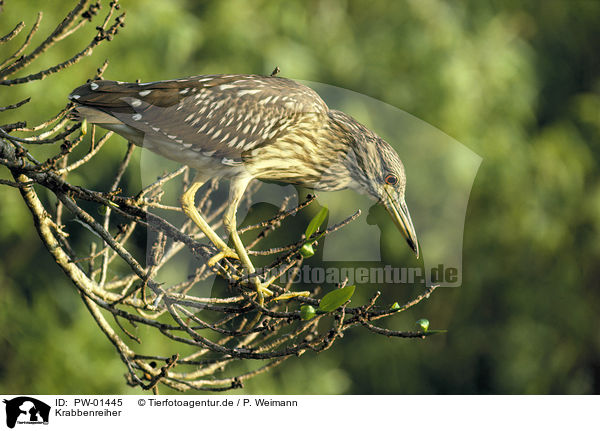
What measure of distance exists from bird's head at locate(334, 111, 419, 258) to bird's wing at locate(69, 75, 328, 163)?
0.15 m

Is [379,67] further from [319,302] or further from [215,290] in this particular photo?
[319,302]

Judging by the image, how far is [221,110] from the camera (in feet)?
5.29

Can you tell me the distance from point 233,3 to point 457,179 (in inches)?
65.8

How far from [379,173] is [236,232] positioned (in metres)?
0.41

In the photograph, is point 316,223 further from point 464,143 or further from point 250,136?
point 464,143

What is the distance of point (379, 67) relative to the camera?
3.56m

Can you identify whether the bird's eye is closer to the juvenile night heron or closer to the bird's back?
the juvenile night heron

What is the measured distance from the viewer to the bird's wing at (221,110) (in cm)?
155

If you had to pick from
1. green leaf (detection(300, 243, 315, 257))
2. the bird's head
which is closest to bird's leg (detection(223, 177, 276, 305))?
green leaf (detection(300, 243, 315, 257))

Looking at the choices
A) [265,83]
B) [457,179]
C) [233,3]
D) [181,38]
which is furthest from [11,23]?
[457,179]

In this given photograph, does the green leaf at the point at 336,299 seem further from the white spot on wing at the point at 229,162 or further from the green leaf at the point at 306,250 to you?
the white spot on wing at the point at 229,162

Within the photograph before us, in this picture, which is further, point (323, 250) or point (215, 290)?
point (323, 250)

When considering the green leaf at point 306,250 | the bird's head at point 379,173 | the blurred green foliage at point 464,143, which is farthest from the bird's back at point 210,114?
the blurred green foliage at point 464,143

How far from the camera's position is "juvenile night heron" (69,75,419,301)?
4.98ft
